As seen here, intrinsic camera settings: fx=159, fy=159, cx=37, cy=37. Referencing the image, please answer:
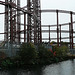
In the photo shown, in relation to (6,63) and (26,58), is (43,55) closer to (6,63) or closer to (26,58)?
(26,58)

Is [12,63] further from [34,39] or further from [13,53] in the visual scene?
[34,39]

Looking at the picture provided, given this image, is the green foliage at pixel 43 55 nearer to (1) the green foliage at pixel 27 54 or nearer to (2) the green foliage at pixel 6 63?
(1) the green foliage at pixel 27 54

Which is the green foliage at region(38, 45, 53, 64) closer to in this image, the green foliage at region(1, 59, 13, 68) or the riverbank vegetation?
the riverbank vegetation

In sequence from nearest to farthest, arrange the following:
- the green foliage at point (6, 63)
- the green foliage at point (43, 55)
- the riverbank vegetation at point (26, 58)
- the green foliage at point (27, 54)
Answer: the green foliage at point (6, 63) < the riverbank vegetation at point (26, 58) < the green foliage at point (27, 54) < the green foliage at point (43, 55)

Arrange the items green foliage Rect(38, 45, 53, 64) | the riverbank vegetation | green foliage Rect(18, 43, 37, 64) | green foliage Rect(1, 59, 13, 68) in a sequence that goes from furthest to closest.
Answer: green foliage Rect(38, 45, 53, 64), green foliage Rect(18, 43, 37, 64), the riverbank vegetation, green foliage Rect(1, 59, 13, 68)

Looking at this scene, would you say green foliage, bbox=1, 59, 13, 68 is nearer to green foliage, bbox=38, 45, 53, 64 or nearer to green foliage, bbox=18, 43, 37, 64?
green foliage, bbox=18, 43, 37, 64

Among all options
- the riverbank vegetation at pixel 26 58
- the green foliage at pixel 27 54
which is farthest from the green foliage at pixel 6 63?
the green foliage at pixel 27 54

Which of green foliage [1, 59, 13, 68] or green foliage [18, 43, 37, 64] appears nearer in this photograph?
green foliage [1, 59, 13, 68]

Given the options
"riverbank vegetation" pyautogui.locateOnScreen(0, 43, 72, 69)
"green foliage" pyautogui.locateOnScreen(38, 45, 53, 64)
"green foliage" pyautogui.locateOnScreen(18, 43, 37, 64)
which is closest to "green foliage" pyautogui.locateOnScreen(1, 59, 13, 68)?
"riverbank vegetation" pyautogui.locateOnScreen(0, 43, 72, 69)

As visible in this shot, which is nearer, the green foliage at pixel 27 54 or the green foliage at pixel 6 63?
the green foliage at pixel 6 63

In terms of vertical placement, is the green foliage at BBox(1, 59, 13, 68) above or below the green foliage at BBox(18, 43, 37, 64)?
below

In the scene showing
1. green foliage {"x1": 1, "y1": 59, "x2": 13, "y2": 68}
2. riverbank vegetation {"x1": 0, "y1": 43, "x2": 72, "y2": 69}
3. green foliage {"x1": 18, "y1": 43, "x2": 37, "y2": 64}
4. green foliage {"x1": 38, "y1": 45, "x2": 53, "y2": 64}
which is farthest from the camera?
green foliage {"x1": 38, "y1": 45, "x2": 53, "y2": 64}

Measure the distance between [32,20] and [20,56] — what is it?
41.1 ft

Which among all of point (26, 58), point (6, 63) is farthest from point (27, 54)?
point (6, 63)
